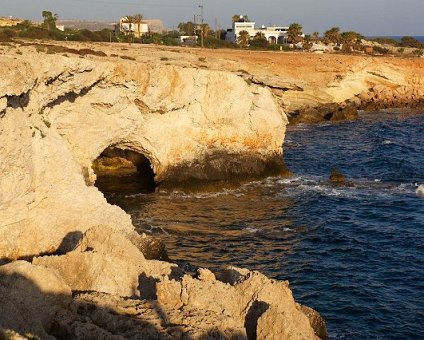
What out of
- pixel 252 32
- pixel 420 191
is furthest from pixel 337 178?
pixel 252 32

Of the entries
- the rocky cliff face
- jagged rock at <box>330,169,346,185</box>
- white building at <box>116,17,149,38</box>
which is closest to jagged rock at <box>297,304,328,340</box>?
the rocky cliff face

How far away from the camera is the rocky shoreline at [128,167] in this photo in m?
16.5

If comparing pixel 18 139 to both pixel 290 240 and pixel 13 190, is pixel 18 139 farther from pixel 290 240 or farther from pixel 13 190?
pixel 290 240

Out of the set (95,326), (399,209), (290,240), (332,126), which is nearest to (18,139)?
(95,326)

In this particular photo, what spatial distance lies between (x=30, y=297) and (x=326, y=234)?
19876 millimetres

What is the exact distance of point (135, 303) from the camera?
55.8ft

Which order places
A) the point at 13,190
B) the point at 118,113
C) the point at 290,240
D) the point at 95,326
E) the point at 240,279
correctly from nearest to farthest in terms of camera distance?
1. the point at 95,326
2. the point at 240,279
3. the point at 13,190
4. the point at 290,240
5. the point at 118,113

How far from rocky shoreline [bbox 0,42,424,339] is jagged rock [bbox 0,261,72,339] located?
0.04 meters

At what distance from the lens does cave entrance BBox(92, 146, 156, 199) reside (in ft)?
135

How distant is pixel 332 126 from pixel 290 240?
4049 cm

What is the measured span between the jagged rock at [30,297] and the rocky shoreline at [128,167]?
4 cm

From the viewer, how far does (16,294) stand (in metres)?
16.5

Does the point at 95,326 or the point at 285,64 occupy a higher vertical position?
the point at 285,64

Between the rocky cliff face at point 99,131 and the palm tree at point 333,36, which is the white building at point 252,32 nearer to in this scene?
the palm tree at point 333,36
